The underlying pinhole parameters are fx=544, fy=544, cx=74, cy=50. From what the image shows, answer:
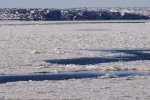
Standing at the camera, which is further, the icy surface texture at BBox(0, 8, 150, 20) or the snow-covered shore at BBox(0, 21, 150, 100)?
the icy surface texture at BBox(0, 8, 150, 20)

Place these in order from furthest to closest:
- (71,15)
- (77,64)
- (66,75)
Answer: (71,15) → (77,64) → (66,75)

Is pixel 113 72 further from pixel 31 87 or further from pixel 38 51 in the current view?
pixel 38 51

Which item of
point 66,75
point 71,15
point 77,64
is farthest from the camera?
point 71,15

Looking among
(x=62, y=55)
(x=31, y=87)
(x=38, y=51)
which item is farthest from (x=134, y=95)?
(x=38, y=51)

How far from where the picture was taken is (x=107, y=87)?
10.6m

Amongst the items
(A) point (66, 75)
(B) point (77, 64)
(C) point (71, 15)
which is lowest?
(C) point (71, 15)

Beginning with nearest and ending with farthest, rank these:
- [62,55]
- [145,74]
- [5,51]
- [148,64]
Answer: [145,74] < [148,64] < [62,55] < [5,51]

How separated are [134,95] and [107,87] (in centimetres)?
106

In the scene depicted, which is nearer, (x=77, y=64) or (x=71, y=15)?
(x=77, y=64)

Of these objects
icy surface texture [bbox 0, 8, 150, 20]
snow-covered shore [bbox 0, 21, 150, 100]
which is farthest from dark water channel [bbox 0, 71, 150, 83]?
icy surface texture [bbox 0, 8, 150, 20]

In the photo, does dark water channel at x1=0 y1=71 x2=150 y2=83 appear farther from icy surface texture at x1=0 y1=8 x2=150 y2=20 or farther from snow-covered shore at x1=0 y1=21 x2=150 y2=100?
icy surface texture at x1=0 y1=8 x2=150 y2=20

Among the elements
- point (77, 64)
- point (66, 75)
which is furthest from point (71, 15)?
point (66, 75)

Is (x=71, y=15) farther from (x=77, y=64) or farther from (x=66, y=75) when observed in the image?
(x=66, y=75)

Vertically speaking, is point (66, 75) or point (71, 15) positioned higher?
point (66, 75)
